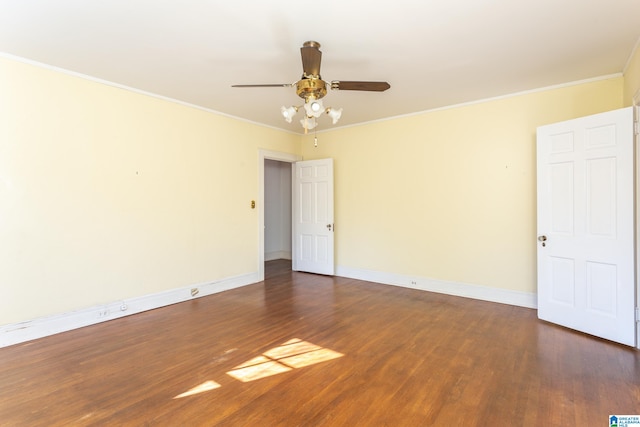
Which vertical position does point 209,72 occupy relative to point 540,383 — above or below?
above

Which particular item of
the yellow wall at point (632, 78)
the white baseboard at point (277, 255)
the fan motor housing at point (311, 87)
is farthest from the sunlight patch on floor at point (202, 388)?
the white baseboard at point (277, 255)

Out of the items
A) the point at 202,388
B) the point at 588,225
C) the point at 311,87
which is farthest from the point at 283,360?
the point at 588,225

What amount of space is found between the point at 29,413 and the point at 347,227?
4.49m

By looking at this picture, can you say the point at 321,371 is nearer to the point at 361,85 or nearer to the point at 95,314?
the point at 361,85

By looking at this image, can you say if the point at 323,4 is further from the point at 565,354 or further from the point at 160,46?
the point at 565,354

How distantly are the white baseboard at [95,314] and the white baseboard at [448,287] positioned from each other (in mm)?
2276

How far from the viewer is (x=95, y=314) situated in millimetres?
3490

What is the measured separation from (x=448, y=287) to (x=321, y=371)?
9.24 feet

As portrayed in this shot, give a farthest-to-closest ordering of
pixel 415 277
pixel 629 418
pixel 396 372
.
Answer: pixel 415 277
pixel 396 372
pixel 629 418

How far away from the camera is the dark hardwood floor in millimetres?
1979

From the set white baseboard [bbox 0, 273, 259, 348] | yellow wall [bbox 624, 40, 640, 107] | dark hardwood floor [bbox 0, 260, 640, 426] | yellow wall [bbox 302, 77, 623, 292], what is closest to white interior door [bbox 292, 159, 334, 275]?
yellow wall [bbox 302, 77, 623, 292]

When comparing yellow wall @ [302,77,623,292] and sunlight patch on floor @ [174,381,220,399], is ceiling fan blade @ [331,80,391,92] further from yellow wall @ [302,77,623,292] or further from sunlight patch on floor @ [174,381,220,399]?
sunlight patch on floor @ [174,381,220,399]

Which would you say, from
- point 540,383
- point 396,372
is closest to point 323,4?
point 396,372

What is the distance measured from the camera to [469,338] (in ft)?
10.1
